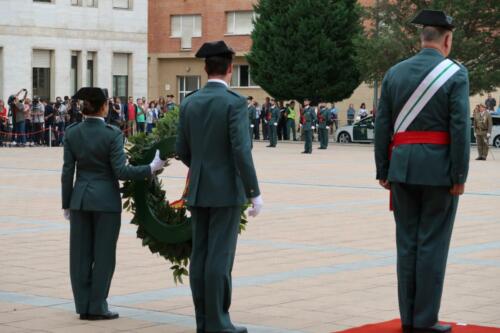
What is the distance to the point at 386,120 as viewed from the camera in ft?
25.3

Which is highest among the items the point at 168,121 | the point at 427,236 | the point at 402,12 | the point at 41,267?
the point at 402,12

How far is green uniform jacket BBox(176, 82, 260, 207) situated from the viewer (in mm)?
7504

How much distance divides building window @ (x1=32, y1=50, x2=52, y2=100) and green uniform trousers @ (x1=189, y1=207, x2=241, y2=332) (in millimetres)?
46243

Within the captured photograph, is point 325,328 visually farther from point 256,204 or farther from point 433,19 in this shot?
point 433,19

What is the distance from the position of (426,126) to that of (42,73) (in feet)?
155

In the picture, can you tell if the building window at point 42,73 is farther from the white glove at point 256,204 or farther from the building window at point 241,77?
the white glove at point 256,204

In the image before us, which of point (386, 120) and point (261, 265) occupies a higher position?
point (386, 120)

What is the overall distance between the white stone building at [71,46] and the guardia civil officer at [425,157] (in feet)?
146

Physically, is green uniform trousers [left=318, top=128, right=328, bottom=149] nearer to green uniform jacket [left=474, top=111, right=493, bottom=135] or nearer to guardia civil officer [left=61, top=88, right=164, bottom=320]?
green uniform jacket [left=474, top=111, right=493, bottom=135]

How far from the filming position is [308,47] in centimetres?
5181

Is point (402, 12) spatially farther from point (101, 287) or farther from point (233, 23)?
point (101, 287)

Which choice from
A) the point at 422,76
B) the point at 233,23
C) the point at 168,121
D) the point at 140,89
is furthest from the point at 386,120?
the point at 233,23

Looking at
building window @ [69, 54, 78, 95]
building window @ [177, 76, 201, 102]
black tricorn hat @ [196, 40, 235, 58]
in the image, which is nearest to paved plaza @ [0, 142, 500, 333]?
black tricorn hat @ [196, 40, 235, 58]

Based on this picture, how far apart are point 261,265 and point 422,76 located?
412 centimetres
